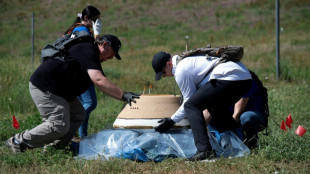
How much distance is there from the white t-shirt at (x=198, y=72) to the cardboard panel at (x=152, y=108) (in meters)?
0.48

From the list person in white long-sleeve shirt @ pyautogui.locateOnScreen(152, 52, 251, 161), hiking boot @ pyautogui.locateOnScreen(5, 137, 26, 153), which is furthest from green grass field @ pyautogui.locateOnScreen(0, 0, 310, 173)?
person in white long-sleeve shirt @ pyautogui.locateOnScreen(152, 52, 251, 161)

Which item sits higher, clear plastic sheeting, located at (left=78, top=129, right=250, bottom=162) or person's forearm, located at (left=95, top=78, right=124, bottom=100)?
person's forearm, located at (left=95, top=78, right=124, bottom=100)

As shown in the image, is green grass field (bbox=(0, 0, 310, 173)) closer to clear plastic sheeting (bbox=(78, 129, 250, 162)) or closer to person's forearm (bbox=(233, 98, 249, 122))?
clear plastic sheeting (bbox=(78, 129, 250, 162))

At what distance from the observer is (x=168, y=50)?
11.5 meters

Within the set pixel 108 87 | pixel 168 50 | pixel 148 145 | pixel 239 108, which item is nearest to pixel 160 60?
pixel 108 87

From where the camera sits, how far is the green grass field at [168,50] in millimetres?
4367

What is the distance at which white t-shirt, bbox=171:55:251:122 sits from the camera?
455 centimetres

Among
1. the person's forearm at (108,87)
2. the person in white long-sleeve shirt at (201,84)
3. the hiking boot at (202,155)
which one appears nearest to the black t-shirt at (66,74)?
the person's forearm at (108,87)

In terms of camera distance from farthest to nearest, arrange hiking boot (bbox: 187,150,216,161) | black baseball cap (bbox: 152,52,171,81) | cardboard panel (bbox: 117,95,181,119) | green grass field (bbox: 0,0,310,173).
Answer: cardboard panel (bbox: 117,95,181,119) → black baseball cap (bbox: 152,52,171,81) → hiking boot (bbox: 187,150,216,161) → green grass field (bbox: 0,0,310,173)

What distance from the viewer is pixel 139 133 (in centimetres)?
498

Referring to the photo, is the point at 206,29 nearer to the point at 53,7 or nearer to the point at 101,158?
the point at 53,7

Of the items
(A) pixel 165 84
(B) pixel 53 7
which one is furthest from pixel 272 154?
(B) pixel 53 7

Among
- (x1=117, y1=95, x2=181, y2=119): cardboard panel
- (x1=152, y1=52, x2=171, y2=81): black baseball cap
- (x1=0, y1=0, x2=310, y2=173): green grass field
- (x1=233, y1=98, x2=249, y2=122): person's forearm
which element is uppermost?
(x1=152, y1=52, x2=171, y2=81): black baseball cap

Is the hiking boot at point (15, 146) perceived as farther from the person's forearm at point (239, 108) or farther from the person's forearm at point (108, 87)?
the person's forearm at point (239, 108)
